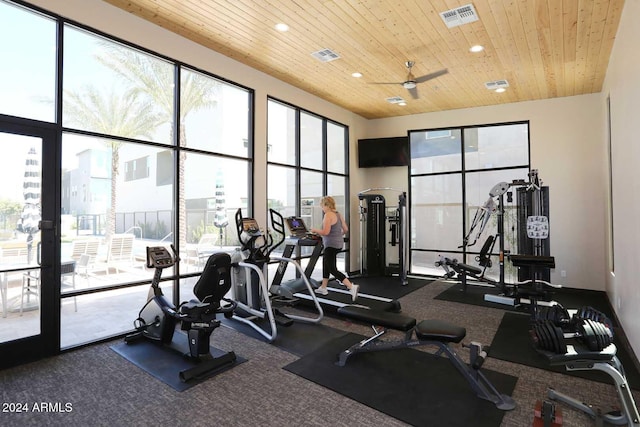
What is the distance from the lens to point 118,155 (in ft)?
13.6

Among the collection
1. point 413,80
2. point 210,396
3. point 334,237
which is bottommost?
point 210,396

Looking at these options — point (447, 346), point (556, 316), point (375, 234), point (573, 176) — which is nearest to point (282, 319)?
point (447, 346)

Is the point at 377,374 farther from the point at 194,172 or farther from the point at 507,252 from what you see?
the point at 507,252

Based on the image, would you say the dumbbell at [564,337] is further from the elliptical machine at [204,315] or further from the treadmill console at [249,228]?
the treadmill console at [249,228]

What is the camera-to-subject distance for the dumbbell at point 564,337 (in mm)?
2279

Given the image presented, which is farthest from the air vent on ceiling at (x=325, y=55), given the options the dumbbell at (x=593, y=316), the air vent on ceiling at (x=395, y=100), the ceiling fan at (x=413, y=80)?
the dumbbell at (x=593, y=316)

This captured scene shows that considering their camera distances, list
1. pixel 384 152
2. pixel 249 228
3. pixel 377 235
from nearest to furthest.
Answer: pixel 249 228, pixel 377 235, pixel 384 152

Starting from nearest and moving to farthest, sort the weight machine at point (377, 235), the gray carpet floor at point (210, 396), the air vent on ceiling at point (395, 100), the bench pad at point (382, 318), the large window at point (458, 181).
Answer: the gray carpet floor at point (210, 396), the bench pad at point (382, 318), the air vent on ceiling at point (395, 100), the large window at point (458, 181), the weight machine at point (377, 235)

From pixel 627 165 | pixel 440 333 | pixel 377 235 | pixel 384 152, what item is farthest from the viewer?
pixel 384 152

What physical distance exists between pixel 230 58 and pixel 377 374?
4.67 m

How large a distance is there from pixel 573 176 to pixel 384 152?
3.66 meters

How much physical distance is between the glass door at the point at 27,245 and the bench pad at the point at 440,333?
139 inches

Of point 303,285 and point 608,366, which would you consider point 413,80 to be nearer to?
point 303,285

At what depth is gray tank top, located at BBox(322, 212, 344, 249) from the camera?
5.62 metres
